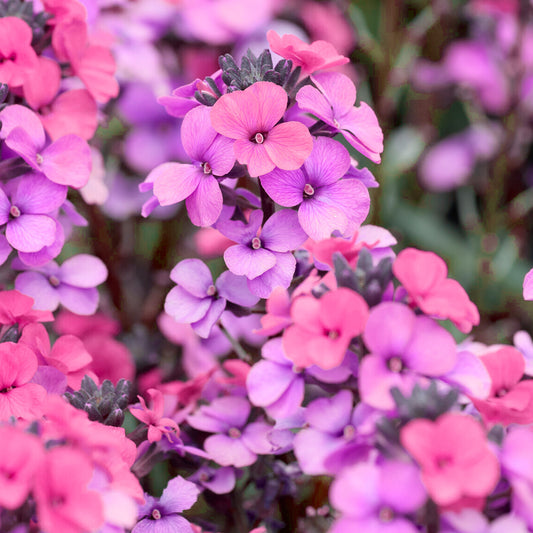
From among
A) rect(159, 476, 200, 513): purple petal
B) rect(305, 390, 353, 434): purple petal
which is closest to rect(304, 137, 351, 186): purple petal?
rect(305, 390, 353, 434): purple petal

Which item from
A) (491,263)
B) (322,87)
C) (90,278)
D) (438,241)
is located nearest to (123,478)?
(90,278)

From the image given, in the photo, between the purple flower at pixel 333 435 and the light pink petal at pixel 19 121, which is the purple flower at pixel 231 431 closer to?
the purple flower at pixel 333 435

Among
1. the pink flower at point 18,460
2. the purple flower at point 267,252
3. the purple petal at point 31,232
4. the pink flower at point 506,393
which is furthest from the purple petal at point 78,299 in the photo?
the pink flower at point 506,393

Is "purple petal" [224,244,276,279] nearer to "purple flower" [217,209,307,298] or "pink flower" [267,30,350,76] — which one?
"purple flower" [217,209,307,298]

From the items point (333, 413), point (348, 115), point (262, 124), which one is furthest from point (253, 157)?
point (333, 413)

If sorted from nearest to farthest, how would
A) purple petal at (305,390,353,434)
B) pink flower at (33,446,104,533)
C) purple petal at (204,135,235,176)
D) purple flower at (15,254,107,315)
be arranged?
pink flower at (33,446,104,533)
purple petal at (305,390,353,434)
purple petal at (204,135,235,176)
purple flower at (15,254,107,315)

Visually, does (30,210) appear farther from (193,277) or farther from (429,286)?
(429,286)

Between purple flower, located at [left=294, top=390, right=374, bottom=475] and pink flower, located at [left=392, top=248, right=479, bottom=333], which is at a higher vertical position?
pink flower, located at [left=392, top=248, right=479, bottom=333]
